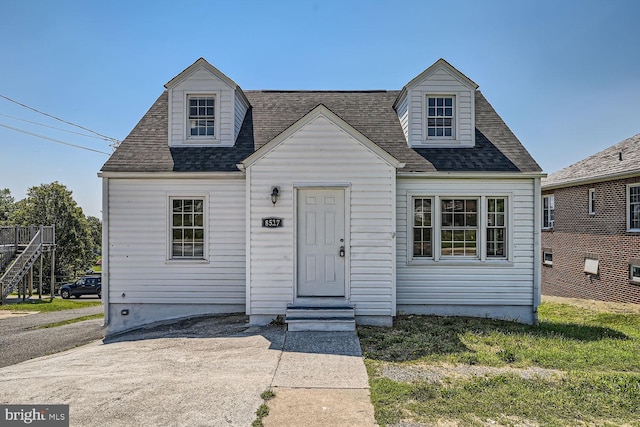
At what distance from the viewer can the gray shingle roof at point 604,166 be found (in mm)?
13359

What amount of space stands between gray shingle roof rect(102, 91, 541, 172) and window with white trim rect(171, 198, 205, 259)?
975 millimetres

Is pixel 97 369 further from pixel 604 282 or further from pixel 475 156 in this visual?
pixel 604 282

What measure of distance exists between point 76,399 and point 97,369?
123cm

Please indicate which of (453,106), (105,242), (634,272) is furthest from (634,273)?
(105,242)

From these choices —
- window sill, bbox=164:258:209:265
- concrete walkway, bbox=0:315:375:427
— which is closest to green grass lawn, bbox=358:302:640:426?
concrete walkway, bbox=0:315:375:427

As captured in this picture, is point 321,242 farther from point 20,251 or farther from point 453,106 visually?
point 20,251

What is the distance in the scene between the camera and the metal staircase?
63.3 ft

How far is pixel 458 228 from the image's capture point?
8930 millimetres

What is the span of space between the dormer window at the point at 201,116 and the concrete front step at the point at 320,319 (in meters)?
5.29

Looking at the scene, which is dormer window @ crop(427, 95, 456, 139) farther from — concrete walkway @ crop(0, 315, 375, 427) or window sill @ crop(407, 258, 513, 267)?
concrete walkway @ crop(0, 315, 375, 427)

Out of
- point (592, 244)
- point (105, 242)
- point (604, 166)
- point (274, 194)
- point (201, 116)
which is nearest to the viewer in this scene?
point (274, 194)

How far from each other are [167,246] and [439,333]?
6476mm

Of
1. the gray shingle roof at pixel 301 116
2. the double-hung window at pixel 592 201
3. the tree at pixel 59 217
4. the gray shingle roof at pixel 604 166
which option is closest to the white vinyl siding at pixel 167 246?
the gray shingle roof at pixel 301 116

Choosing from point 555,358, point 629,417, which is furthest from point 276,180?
point 629,417
